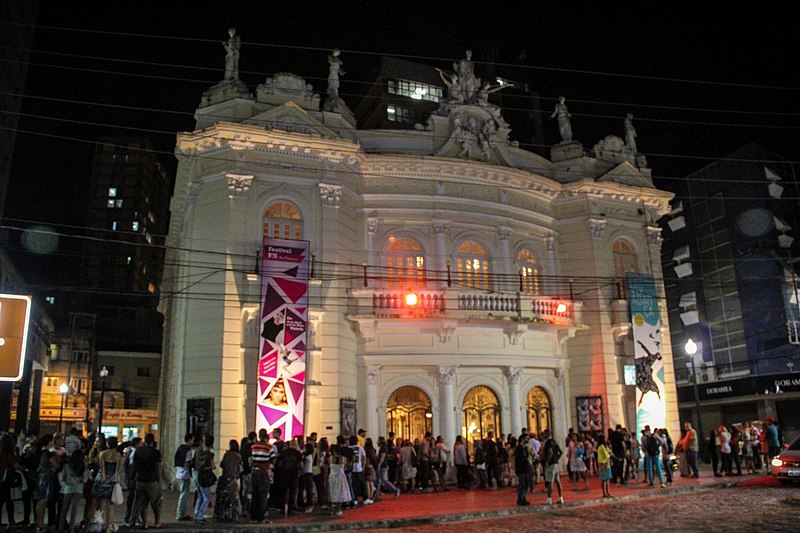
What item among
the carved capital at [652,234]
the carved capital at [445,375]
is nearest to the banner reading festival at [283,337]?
the carved capital at [445,375]

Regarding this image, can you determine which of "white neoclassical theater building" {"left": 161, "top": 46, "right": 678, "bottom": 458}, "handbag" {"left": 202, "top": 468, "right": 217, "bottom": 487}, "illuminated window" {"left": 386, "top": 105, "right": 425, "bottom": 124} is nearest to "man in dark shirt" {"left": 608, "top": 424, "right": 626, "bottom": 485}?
"white neoclassical theater building" {"left": 161, "top": 46, "right": 678, "bottom": 458}

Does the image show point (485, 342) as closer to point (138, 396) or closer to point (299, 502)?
point (299, 502)

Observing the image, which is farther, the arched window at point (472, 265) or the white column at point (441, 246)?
the arched window at point (472, 265)

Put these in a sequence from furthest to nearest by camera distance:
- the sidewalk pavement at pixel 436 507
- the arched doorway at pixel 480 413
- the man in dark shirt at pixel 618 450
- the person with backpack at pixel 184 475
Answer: the arched doorway at pixel 480 413
the man in dark shirt at pixel 618 450
the person with backpack at pixel 184 475
the sidewalk pavement at pixel 436 507

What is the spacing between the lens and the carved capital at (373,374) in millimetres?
24109

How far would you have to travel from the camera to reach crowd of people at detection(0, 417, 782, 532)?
527 inches

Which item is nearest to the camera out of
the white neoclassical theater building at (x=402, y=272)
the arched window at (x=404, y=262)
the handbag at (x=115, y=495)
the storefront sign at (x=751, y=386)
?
the handbag at (x=115, y=495)

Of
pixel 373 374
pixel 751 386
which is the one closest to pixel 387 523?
pixel 373 374

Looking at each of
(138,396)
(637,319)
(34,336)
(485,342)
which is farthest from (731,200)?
(138,396)

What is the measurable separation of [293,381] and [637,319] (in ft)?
47.5

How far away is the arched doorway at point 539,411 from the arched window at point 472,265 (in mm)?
4723

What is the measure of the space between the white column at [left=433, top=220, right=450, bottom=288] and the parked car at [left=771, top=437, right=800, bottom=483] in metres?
11.9

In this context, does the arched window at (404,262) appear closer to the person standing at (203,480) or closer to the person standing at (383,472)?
the person standing at (383,472)

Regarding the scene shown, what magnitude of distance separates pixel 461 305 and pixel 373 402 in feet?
15.5
